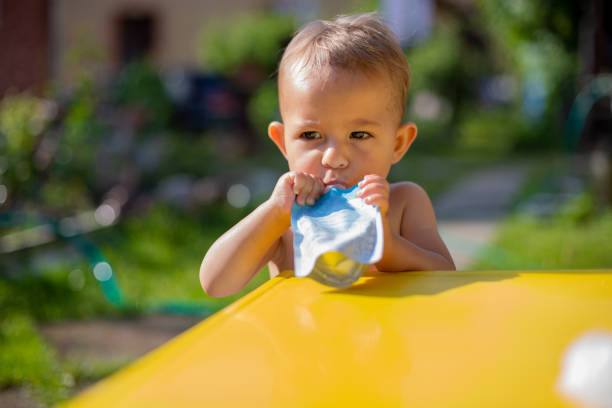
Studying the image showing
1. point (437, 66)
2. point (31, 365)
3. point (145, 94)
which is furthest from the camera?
point (437, 66)

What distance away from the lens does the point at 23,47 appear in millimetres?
7793

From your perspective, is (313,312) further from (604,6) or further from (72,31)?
(72,31)

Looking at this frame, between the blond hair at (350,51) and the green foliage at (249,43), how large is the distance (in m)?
8.94

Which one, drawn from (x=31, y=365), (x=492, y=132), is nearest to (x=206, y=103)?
(x=492, y=132)

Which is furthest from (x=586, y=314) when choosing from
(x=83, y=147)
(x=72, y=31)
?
(x=72, y=31)

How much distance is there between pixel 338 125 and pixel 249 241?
304 mm

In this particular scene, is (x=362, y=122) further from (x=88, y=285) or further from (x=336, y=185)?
(x=88, y=285)

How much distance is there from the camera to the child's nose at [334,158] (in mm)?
1433

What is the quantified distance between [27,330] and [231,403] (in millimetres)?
2992

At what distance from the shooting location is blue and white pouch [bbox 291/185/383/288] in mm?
1162

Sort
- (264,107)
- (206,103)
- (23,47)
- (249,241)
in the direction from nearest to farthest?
(249,241) < (23,47) < (264,107) < (206,103)

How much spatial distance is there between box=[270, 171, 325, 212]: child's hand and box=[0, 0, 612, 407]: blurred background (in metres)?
0.95

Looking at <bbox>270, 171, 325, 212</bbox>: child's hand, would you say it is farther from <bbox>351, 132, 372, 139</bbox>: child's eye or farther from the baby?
<bbox>351, 132, 372, 139</bbox>: child's eye

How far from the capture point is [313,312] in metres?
1.04
